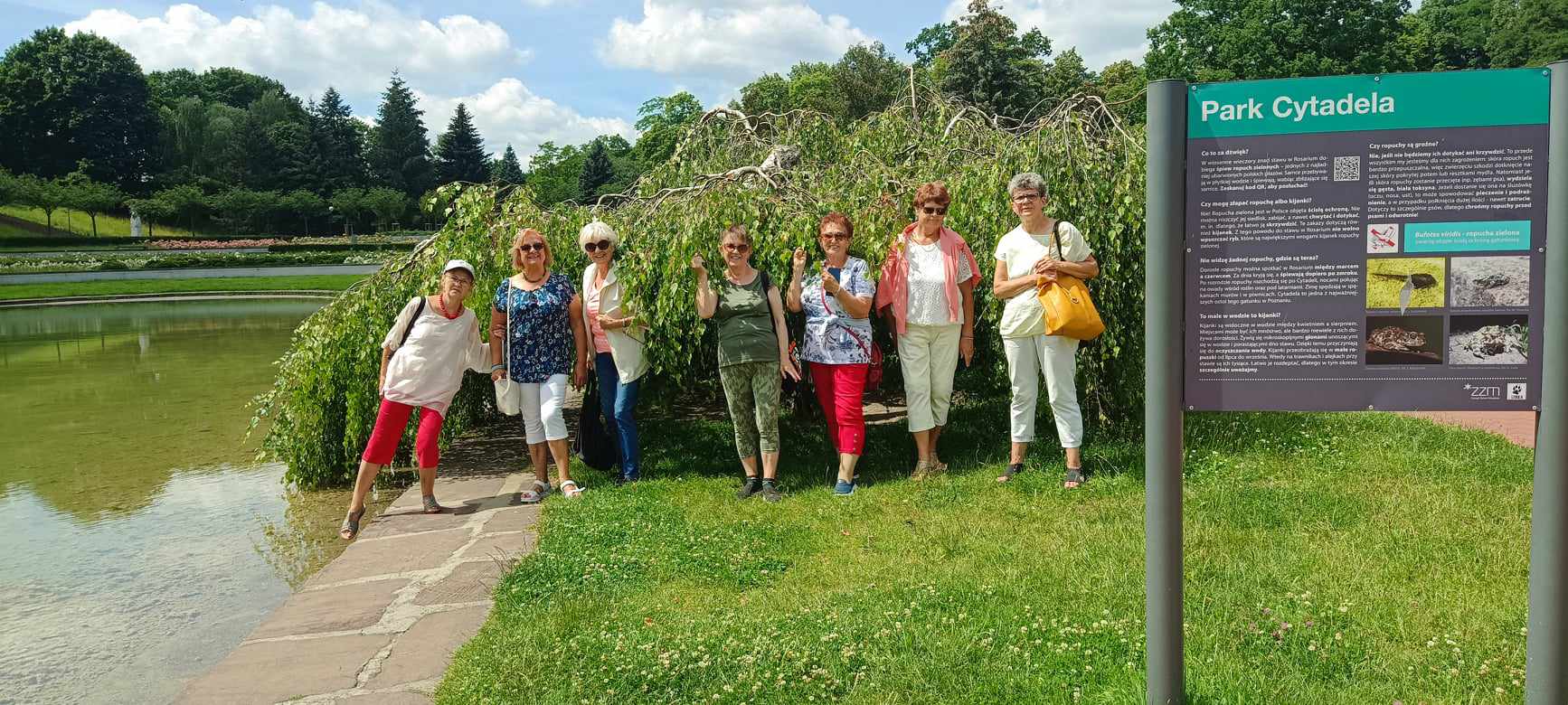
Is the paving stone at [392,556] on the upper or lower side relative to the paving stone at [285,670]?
upper

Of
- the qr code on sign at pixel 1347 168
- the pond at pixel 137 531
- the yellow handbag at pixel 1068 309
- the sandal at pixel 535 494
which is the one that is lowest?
the pond at pixel 137 531

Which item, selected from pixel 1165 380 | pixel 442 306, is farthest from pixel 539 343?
pixel 1165 380

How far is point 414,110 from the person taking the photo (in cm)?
7681

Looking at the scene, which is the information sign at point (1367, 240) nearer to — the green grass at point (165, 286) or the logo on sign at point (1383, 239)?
the logo on sign at point (1383, 239)

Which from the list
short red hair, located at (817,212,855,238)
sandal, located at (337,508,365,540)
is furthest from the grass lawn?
short red hair, located at (817,212,855,238)

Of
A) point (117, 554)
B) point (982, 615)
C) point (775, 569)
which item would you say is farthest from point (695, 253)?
point (117, 554)

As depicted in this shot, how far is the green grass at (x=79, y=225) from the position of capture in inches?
2211

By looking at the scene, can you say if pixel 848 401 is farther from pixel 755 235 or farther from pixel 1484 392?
pixel 1484 392

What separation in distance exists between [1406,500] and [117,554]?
7286 millimetres

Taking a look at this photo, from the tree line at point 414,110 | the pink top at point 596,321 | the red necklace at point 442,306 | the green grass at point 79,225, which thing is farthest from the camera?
the green grass at point 79,225

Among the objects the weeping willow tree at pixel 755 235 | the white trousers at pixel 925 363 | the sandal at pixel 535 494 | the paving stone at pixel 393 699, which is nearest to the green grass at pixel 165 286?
the weeping willow tree at pixel 755 235

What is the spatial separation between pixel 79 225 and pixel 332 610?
2623 inches

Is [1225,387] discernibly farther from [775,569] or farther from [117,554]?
[117,554]

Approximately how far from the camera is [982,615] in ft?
13.8
